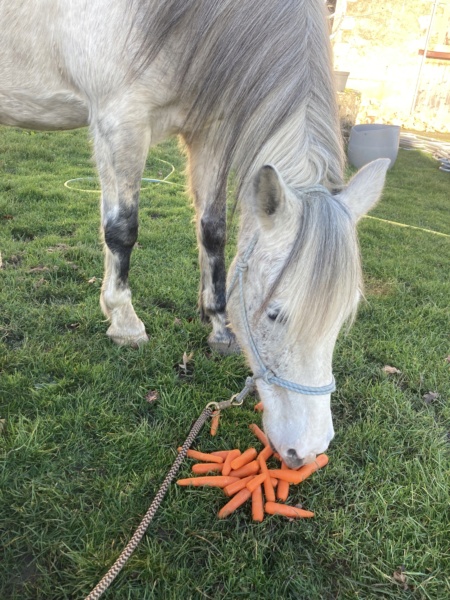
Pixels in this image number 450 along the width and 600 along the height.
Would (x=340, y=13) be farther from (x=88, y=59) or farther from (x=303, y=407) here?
(x=303, y=407)

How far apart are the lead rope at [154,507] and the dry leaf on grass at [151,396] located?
305 mm

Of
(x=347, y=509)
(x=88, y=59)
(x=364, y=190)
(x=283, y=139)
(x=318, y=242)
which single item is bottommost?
(x=347, y=509)

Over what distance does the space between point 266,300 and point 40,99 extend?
1877mm

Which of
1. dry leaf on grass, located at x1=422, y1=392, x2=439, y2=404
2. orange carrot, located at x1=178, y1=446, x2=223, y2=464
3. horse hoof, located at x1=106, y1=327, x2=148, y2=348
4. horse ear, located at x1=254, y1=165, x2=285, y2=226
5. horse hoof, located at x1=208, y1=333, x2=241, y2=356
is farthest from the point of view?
horse hoof, located at x1=208, y1=333, x2=241, y2=356

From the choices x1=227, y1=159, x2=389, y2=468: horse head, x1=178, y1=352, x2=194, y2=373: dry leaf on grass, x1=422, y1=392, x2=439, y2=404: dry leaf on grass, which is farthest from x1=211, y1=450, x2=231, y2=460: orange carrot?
x1=422, y1=392, x2=439, y2=404: dry leaf on grass

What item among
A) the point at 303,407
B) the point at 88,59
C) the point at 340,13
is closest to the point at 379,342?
the point at 303,407

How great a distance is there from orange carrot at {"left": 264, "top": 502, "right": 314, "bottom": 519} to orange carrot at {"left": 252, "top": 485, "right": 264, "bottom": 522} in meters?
0.03

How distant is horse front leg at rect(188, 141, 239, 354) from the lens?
2.85 metres

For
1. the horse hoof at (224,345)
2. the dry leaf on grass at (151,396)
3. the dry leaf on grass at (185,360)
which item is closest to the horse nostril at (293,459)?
the dry leaf on grass at (151,396)

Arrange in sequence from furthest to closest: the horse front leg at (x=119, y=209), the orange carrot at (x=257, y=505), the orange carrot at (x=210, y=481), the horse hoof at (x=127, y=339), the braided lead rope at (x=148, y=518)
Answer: the horse hoof at (x=127, y=339), the horse front leg at (x=119, y=209), the orange carrot at (x=210, y=481), the orange carrot at (x=257, y=505), the braided lead rope at (x=148, y=518)

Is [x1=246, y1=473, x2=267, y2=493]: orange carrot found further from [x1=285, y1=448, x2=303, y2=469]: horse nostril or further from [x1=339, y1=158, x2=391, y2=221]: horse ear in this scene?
[x1=339, y1=158, x2=391, y2=221]: horse ear

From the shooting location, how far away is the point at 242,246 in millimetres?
2068

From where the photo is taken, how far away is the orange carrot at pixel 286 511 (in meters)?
1.87

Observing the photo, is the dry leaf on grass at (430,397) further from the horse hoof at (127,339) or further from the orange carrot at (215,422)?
the horse hoof at (127,339)
